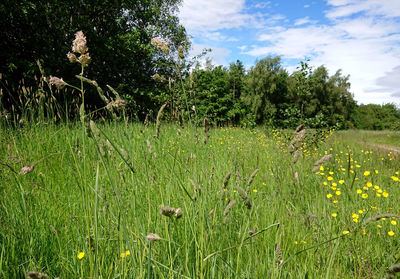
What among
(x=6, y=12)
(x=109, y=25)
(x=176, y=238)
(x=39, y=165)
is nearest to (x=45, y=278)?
(x=176, y=238)

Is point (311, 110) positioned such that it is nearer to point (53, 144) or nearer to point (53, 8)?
point (53, 8)

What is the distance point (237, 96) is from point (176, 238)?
33310 millimetres

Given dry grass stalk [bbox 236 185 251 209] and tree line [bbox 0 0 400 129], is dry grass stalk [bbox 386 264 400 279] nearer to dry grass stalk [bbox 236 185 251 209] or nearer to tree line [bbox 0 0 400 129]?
dry grass stalk [bbox 236 185 251 209]

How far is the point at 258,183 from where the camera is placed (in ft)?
9.14

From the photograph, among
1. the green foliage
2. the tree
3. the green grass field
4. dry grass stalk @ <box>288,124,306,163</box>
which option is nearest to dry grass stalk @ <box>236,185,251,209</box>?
the green grass field

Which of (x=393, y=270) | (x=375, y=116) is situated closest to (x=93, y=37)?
(x=393, y=270)

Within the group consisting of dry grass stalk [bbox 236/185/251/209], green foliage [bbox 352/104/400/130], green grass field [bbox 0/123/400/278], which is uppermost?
green foliage [bbox 352/104/400/130]

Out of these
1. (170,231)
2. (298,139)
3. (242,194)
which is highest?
(298,139)

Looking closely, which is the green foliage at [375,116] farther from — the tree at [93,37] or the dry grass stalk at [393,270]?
the dry grass stalk at [393,270]

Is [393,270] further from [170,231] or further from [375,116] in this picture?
[375,116]

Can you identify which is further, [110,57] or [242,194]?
[110,57]

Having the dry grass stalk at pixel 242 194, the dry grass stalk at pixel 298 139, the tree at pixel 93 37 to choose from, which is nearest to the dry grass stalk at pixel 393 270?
the dry grass stalk at pixel 242 194

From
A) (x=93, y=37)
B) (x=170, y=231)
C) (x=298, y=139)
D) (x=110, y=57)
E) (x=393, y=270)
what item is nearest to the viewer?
(x=393, y=270)

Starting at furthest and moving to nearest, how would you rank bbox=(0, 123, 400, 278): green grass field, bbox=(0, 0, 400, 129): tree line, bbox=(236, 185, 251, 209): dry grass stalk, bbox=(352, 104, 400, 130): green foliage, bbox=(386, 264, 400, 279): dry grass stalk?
bbox=(352, 104, 400, 130): green foliage → bbox=(0, 0, 400, 129): tree line → bbox=(0, 123, 400, 278): green grass field → bbox=(236, 185, 251, 209): dry grass stalk → bbox=(386, 264, 400, 279): dry grass stalk
